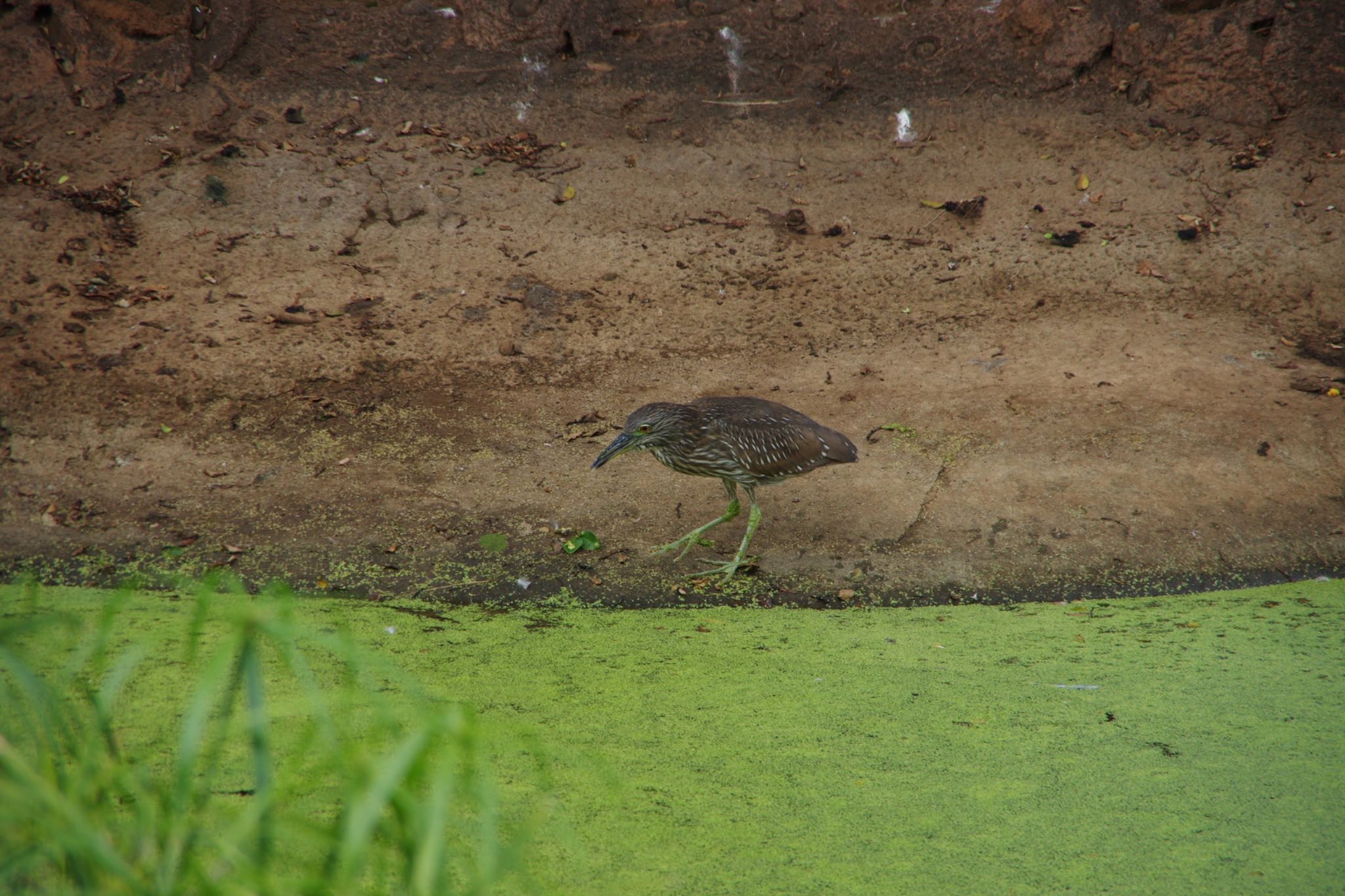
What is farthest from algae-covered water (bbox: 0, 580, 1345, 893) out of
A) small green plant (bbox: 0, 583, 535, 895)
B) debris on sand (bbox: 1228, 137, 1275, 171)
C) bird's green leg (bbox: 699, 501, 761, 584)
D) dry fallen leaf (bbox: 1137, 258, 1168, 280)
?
debris on sand (bbox: 1228, 137, 1275, 171)

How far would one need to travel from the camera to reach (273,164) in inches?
208

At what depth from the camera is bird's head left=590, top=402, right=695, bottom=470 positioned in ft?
11.9

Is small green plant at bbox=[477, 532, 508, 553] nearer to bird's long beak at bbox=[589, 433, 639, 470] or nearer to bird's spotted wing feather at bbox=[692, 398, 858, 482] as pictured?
bird's long beak at bbox=[589, 433, 639, 470]

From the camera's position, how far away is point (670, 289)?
510cm

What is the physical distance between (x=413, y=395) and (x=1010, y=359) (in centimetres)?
265

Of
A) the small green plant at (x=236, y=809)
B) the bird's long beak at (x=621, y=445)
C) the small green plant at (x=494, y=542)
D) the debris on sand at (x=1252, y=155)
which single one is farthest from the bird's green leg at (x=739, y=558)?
the debris on sand at (x=1252, y=155)

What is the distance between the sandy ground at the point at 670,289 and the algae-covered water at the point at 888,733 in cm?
39

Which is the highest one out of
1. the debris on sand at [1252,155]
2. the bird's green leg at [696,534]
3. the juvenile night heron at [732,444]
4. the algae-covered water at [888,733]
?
the debris on sand at [1252,155]

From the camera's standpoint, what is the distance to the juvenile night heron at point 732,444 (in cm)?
366

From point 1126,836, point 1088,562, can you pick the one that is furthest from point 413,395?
Result: point 1126,836

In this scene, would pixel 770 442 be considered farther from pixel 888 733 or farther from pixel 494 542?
pixel 888 733

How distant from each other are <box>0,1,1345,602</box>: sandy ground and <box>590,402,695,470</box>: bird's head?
36 cm

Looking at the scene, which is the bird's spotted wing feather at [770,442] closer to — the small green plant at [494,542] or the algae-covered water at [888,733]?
the algae-covered water at [888,733]

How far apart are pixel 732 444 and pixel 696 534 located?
36cm
